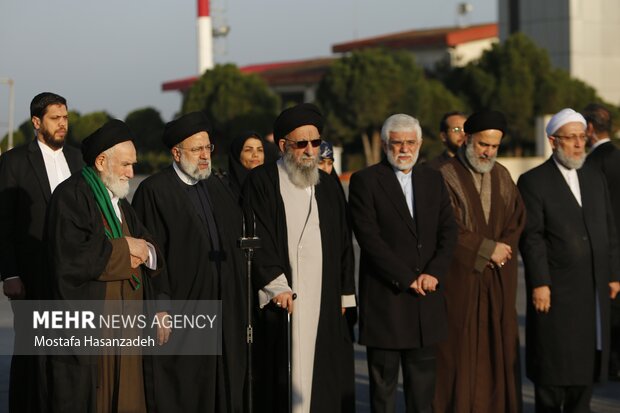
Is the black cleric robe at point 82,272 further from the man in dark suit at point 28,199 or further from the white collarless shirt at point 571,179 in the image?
the white collarless shirt at point 571,179

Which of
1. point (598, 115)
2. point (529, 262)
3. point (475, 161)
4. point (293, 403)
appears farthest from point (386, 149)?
point (598, 115)

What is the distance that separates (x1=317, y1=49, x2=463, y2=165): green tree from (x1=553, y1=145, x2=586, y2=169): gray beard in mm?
40474

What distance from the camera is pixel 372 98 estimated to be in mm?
49219

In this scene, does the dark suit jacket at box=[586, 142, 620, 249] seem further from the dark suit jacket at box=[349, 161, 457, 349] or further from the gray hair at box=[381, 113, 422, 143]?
the gray hair at box=[381, 113, 422, 143]

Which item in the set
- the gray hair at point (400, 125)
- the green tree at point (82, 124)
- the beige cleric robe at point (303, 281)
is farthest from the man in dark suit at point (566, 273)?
the green tree at point (82, 124)

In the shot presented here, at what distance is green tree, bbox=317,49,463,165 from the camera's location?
4875cm

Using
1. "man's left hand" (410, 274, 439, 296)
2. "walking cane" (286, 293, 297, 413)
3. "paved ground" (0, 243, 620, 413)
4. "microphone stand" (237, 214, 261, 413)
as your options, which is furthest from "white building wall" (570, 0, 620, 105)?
"microphone stand" (237, 214, 261, 413)

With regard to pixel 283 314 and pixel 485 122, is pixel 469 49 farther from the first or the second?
pixel 283 314

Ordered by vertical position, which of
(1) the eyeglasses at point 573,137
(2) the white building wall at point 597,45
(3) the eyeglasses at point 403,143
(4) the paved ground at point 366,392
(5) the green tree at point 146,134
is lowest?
(4) the paved ground at point 366,392

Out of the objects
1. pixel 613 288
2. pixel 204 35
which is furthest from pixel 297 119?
pixel 204 35

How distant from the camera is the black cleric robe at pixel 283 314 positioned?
695 centimetres

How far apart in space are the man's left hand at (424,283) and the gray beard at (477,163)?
0.78m

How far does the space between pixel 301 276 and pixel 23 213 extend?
70.0 inches

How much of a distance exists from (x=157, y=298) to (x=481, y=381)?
6.64 feet
